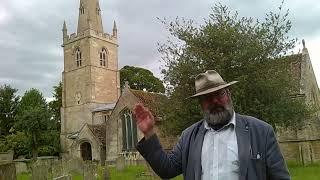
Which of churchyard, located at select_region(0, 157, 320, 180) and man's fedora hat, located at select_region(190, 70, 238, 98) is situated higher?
man's fedora hat, located at select_region(190, 70, 238, 98)

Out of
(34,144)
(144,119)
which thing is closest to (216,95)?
(144,119)

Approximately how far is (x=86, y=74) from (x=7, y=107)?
34.3 feet

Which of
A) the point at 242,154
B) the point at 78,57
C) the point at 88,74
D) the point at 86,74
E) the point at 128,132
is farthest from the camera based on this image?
the point at 78,57

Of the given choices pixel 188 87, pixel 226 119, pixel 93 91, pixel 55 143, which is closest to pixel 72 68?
pixel 93 91

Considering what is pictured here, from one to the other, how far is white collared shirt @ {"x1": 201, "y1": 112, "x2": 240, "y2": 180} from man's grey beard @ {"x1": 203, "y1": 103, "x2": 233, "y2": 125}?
0.15 feet

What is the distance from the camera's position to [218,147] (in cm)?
318

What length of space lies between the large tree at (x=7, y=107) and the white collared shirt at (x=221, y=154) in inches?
2057

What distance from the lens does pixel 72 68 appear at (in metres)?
54.2

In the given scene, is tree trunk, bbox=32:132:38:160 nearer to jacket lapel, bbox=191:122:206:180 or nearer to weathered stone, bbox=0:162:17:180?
weathered stone, bbox=0:162:17:180

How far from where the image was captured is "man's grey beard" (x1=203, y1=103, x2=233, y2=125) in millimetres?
3211

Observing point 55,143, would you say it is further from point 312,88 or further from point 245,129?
point 245,129

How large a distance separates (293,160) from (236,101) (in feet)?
41.9

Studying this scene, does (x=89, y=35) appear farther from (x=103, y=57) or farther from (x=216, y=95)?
(x=216, y=95)

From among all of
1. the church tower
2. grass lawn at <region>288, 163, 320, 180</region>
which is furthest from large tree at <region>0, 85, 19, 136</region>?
grass lawn at <region>288, 163, 320, 180</region>
